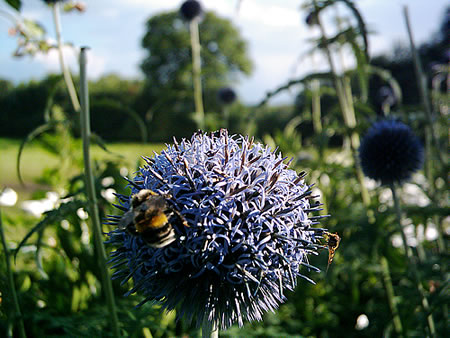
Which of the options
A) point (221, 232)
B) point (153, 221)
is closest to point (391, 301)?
point (221, 232)

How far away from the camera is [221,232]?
3.31 feet

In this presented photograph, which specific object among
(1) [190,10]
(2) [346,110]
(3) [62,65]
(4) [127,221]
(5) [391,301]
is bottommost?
(5) [391,301]

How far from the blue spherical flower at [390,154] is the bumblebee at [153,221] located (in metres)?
1.60

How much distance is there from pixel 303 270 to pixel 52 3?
2438 mm

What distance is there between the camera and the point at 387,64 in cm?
1426

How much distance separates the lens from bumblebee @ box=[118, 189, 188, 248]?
0.94 metres

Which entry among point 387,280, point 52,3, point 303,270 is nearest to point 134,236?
point 387,280

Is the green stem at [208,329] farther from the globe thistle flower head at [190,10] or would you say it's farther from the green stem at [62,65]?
the globe thistle flower head at [190,10]

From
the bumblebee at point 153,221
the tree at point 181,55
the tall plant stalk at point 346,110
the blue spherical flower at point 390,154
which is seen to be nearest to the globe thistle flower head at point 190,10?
the tall plant stalk at point 346,110

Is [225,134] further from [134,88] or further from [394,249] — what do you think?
[134,88]

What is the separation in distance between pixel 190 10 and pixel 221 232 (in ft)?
12.1

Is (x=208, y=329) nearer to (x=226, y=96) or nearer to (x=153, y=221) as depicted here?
(x=153, y=221)

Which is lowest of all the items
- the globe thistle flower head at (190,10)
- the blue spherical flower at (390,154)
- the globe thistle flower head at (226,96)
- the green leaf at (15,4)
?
the blue spherical flower at (390,154)

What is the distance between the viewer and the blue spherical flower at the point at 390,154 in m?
2.23
